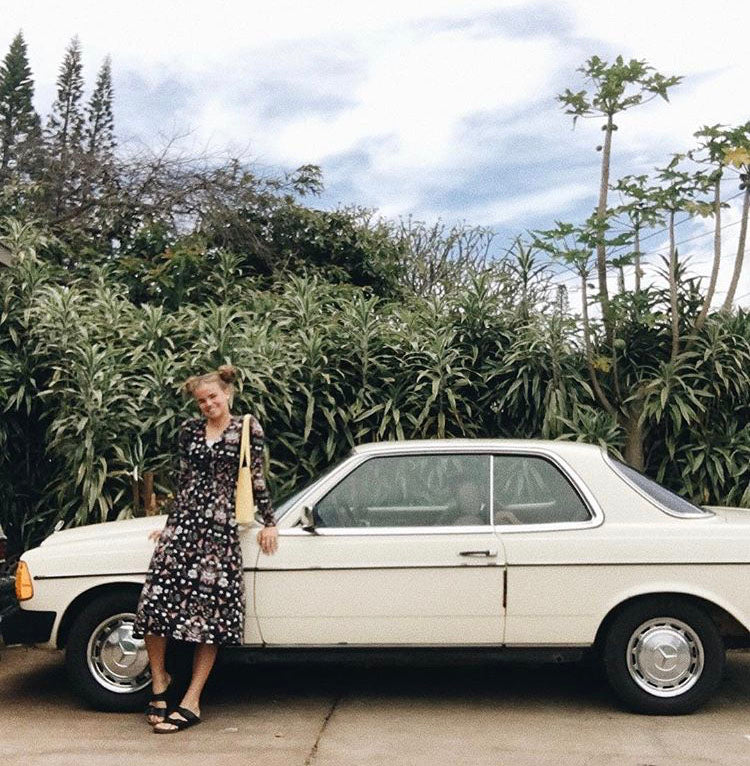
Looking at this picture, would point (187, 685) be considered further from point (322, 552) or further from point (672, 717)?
point (672, 717)

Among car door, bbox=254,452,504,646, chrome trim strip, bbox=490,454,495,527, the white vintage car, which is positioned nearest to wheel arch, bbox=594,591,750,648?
the white vintage car

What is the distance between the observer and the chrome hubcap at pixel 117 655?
5602 mm

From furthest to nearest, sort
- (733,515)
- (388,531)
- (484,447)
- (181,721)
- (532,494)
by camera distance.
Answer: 1. (733,515)
2. (484,447)
3. (532,494)
4. (388,531)
5. (181,721)

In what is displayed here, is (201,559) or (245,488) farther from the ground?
(245,488)

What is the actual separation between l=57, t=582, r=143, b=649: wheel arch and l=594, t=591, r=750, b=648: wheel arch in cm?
249

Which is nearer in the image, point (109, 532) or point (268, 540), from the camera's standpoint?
point (268, 540)

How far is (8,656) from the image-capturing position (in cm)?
716

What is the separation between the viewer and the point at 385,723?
5434 mm

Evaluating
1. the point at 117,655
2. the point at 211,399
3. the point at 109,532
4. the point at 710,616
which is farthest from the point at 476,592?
the point at 109,532

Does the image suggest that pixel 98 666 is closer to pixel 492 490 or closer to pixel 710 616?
pixel 492 490

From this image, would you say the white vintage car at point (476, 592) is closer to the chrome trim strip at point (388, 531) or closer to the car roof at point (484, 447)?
the chrome trim strip at point (388, 531)

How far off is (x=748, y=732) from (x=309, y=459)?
4756 millimetres

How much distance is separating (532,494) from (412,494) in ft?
2.14

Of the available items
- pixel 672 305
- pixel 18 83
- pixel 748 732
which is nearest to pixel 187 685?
pixel 748 732
